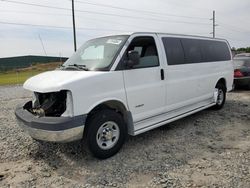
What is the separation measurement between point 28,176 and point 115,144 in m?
1.43

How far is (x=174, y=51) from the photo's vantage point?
5.66 metres

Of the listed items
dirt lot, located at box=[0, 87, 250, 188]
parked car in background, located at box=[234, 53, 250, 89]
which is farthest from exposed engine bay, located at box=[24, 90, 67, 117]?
parked car in background, located at box=[234, 53, 250, 89]

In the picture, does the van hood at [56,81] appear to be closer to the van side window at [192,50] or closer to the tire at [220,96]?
the van side window at [192,50]

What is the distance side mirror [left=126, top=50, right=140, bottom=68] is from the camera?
14.8 ft

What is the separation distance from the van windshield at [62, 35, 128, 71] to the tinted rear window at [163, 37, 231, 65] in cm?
119

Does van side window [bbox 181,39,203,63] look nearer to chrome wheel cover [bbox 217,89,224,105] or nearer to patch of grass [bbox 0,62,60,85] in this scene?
chrome wheel cover [bbox 217,89,224,105]

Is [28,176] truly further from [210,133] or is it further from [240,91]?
[240,91]

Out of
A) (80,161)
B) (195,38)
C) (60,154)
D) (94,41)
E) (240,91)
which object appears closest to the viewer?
(80,161)

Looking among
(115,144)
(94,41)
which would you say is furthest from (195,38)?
(115,144)

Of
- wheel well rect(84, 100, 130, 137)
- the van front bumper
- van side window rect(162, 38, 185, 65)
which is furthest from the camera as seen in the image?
van side window rect(162, 38, 185, 65)

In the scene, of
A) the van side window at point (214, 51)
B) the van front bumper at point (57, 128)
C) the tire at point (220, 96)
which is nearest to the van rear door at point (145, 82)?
the van front bumper at point (57, 128)

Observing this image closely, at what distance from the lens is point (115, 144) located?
4.49m

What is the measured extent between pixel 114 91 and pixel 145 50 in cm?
121

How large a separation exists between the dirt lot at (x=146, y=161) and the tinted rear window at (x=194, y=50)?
5.17 ft
